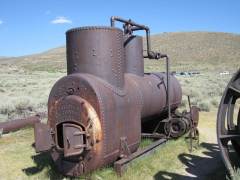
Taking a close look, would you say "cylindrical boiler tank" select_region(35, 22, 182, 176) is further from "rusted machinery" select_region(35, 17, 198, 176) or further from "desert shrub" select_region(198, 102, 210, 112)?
"desert shrub" select_region(198, 102, 210, 112)

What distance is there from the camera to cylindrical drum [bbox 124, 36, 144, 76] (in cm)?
909

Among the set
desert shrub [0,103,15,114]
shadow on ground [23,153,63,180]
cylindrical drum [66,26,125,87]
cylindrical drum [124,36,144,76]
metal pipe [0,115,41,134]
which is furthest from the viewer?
desert shrub [0,103,15,114]

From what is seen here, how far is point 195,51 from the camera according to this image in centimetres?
9356

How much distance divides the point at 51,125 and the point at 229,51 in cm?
8735

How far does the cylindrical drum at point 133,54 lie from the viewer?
909 centimetres

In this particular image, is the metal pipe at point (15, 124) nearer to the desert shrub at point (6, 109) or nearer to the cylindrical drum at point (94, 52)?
the desert shrub at point (6, 109)

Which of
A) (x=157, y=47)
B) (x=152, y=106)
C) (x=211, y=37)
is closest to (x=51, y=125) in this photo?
(x=152, y=106)

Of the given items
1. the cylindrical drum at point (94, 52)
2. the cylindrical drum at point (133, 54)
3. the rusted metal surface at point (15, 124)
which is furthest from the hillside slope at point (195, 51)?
the cylindrical drum at point (94, 52)

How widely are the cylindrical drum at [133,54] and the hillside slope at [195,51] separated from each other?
6441 cm

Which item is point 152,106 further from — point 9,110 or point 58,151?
point 9,110

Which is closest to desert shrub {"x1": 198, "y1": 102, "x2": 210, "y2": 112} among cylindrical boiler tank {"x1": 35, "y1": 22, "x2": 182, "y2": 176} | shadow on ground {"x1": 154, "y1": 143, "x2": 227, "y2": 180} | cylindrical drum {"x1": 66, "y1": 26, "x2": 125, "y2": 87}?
shadow on ground {"x1": 154, "y1": 143, "x2": 227, "y2": 180}

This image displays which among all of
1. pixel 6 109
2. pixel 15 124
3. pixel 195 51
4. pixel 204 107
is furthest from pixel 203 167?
pixel 195 51

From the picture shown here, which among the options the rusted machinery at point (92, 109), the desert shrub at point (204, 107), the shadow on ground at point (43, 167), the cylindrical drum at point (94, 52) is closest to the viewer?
the rusted machinery at point (92, 109)

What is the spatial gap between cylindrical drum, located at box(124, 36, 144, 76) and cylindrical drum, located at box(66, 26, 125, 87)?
1.96m
